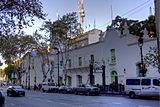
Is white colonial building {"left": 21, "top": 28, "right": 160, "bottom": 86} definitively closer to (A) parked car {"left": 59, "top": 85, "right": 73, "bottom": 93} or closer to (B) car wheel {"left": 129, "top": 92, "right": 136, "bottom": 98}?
(A) parked car {"left": 59, "top": 85, "right": 73, "bottom": 93}

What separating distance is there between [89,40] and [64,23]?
17321 millimetres

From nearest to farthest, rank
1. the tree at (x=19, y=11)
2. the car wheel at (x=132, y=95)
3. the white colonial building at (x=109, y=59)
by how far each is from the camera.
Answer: the tree at (x=19, y=11) → the car wheel at (x=132, y=95) → the white colonial building at (x=109, y=59)

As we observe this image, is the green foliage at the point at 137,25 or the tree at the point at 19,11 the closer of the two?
the tree at the point at 19,11

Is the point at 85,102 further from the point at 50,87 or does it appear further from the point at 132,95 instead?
the point at 50,87

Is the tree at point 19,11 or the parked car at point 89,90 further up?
the tree at point 19,11

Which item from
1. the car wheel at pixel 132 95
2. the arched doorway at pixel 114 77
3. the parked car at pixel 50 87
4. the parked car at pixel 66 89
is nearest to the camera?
the car wheel at pixel 132 95

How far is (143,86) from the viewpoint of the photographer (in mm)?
35781

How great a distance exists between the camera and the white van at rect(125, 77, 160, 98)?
34591mm

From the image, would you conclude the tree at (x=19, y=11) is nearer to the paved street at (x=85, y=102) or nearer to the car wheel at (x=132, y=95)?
the paved street at (x=85, y=102)

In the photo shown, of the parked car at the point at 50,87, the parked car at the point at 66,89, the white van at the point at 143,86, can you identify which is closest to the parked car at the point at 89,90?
the parked car at the point at 66,89

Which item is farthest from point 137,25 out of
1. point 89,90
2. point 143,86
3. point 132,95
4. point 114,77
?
point 143,86

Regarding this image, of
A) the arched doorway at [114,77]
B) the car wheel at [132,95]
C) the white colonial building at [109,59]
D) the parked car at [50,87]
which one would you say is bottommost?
the car wheel at [132,95]

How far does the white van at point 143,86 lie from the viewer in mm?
34591

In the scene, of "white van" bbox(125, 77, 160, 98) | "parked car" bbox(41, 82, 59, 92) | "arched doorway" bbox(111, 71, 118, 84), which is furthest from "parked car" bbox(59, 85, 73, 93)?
"white van" bbox(125, 77, 160, 98)
